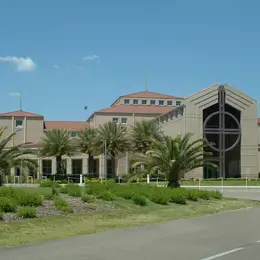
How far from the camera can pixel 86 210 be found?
17.7m

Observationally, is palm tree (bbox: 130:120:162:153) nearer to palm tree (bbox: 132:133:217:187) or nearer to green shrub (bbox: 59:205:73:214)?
palm tree (bbox: 132:133:217:187)

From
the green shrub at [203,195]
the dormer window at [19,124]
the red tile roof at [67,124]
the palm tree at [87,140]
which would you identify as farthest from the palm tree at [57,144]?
the green shrub at [203,195]

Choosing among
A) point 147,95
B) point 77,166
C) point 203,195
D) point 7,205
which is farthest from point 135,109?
point 7,205

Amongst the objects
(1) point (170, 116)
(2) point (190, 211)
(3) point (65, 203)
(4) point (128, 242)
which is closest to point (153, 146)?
(2) point (190, 211)

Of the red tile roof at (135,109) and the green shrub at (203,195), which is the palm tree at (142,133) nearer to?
the red tile roof at (135,109)

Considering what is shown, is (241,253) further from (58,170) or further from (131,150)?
(58,170)

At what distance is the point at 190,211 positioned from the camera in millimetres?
20047

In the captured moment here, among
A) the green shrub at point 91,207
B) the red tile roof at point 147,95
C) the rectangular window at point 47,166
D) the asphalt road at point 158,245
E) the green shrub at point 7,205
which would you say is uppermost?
the red tile roof at point 147,95

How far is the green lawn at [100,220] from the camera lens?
12.5 metres

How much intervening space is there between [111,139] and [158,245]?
50.8 metres

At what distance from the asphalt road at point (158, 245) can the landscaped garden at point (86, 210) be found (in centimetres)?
110

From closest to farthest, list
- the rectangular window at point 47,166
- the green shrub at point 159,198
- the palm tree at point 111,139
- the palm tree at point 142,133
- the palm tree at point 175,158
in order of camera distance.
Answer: the green shrub at point 159,198 < the palm tree at point 175,158 < the palm tree at point 111,139 < the palm tree at point 142,133 < the rectangular window at point 47,166

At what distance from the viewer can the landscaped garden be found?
13419 mm

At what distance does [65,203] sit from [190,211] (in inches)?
227
